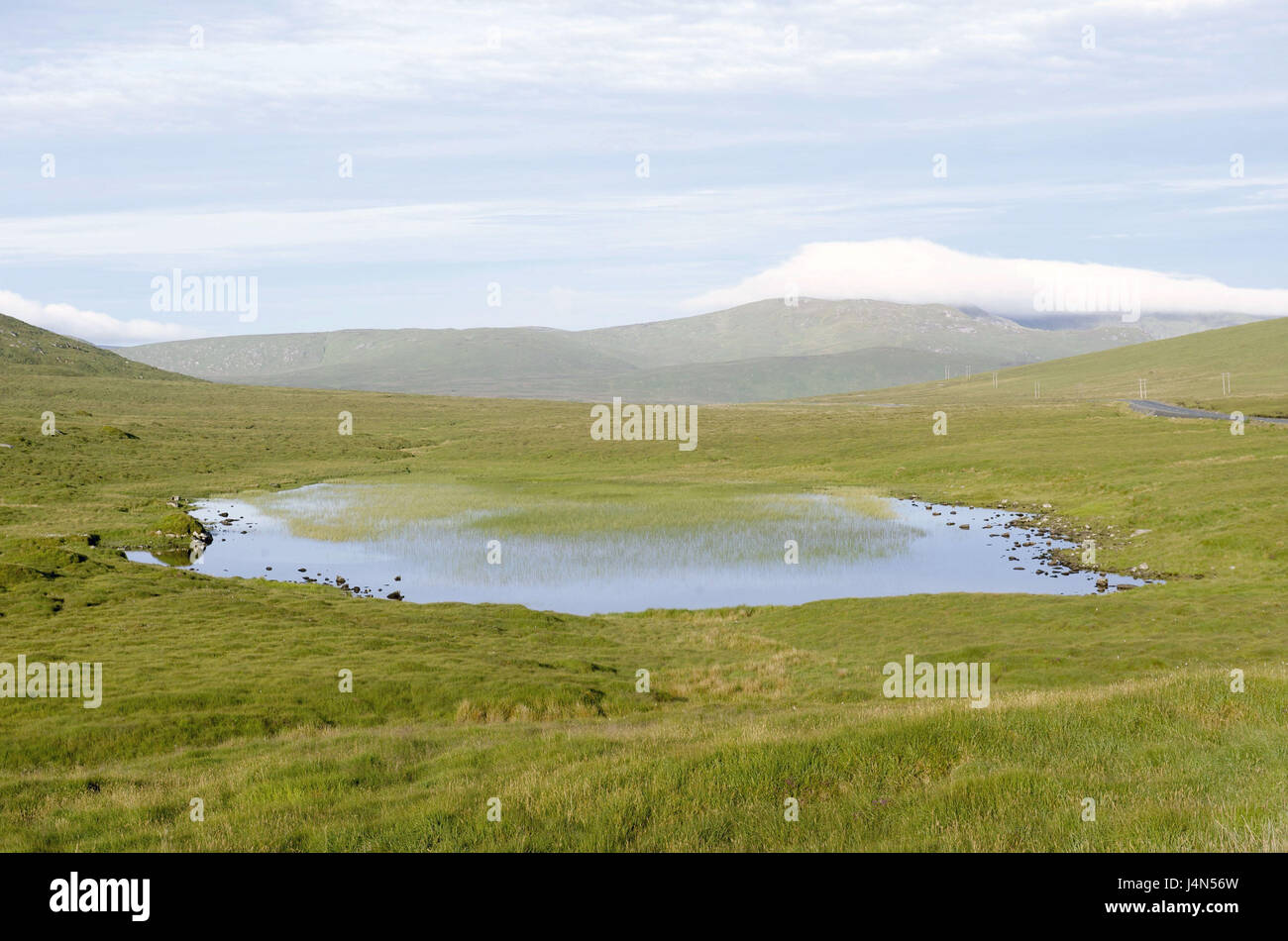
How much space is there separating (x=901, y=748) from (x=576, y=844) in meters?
5.13

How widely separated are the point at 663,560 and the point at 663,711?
102 feet

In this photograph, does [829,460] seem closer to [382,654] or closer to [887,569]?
[887,569]

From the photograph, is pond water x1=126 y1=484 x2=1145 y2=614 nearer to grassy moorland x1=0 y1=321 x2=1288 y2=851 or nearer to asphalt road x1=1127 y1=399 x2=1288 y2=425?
grassy moorland x1=0 y1=321 x2=1288 y2=851

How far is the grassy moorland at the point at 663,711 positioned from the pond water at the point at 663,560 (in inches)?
176

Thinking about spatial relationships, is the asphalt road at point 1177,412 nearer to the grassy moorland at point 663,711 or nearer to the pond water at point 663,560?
the grassy moorland at point 663,711

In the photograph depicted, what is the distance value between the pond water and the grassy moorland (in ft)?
14.7

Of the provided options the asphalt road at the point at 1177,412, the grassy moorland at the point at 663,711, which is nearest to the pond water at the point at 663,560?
the grassy moorland at the point at 663,711

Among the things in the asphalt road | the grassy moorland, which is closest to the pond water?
the grassy moorland

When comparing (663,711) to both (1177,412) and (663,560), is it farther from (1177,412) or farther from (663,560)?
(1177,412)

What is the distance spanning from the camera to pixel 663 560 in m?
54.8

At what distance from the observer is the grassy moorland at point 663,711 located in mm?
10578

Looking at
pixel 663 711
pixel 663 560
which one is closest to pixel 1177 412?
pixel 663 560

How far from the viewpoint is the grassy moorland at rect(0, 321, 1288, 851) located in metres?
10.6

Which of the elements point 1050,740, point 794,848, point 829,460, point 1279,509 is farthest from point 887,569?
point 829,460
